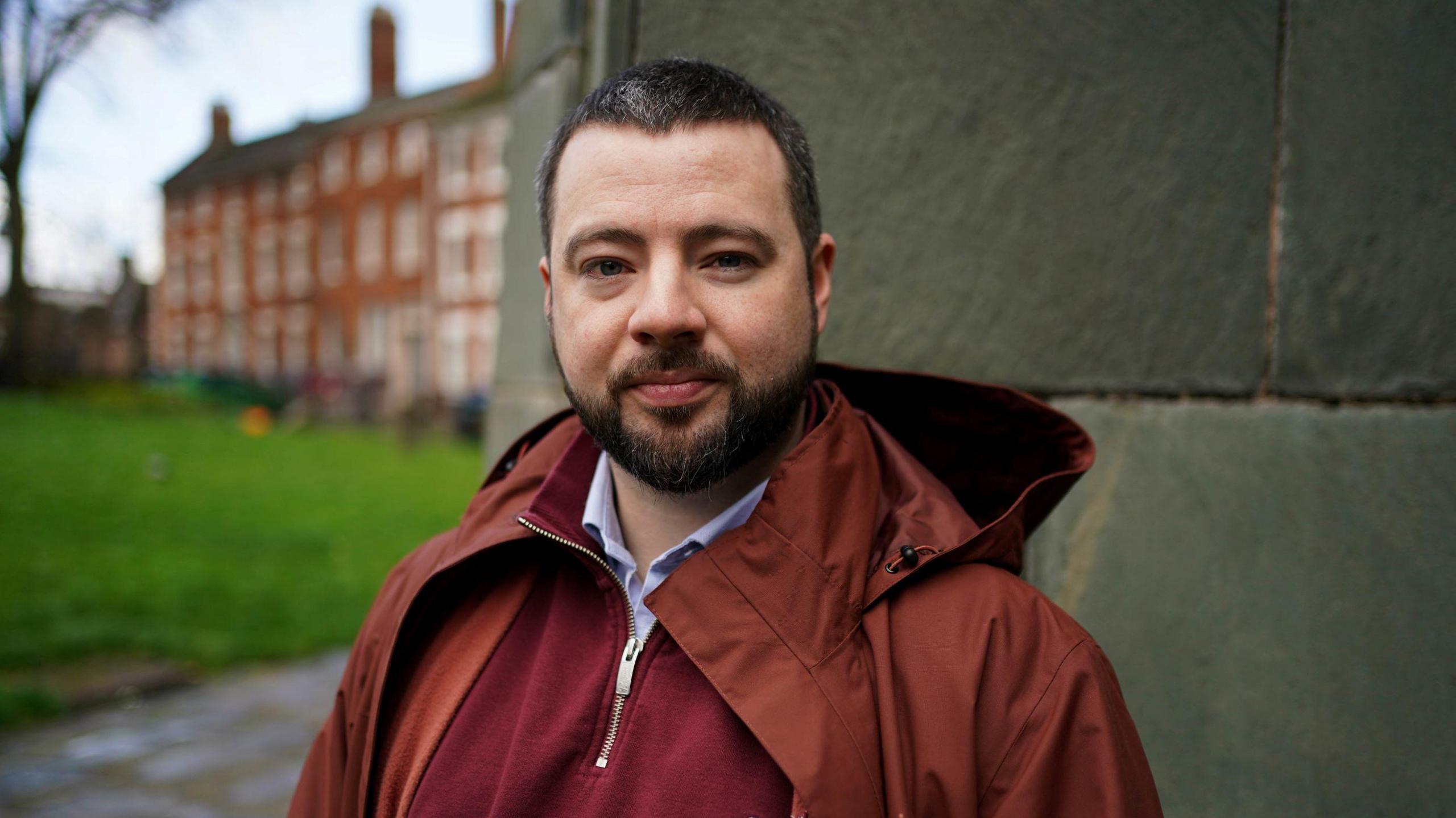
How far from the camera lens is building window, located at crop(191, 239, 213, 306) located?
47562mm

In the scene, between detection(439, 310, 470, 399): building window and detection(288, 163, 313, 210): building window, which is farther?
detection(288, 163, 313, 210): building window

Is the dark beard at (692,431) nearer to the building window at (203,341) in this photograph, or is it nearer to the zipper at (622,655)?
the zipper at (622,655)

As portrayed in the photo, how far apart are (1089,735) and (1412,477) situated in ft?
4.75

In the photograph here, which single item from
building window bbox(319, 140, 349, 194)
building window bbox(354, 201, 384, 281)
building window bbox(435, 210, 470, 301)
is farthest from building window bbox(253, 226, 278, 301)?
building window bbox(435, 210, 470, 301)

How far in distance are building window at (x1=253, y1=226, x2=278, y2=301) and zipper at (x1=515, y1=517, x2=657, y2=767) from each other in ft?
150

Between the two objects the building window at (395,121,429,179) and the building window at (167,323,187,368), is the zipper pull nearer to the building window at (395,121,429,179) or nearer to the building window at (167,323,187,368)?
the building window at (395,121,429,179)

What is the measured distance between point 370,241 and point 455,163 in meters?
6.40

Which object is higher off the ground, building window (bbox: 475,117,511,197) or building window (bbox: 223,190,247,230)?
building window (bbox: 475,117,511,197)

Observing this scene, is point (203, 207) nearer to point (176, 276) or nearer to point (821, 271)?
point (176, 276)

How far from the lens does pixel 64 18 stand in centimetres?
1226

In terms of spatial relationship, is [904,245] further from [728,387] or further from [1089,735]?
[1089,735]

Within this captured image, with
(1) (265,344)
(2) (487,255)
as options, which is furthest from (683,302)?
(1) (265,344)

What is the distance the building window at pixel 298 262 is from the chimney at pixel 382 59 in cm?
634

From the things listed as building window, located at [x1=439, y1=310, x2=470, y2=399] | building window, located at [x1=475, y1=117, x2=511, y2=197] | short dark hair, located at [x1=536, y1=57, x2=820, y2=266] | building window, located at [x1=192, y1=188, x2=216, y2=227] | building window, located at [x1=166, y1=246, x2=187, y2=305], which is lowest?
building window, located at [x1=439, y1=310, x2=470, y2=399]
